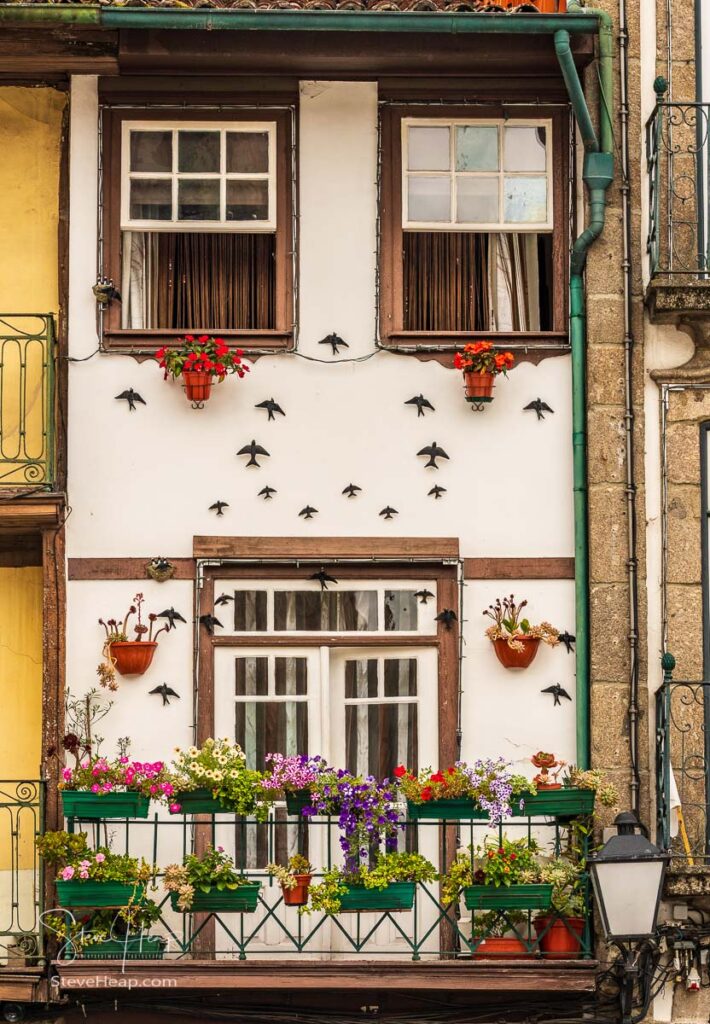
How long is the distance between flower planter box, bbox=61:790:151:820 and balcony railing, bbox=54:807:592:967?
13 cm

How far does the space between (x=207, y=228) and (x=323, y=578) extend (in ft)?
7.76

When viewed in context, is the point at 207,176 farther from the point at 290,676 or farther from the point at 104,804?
the point at 104,804

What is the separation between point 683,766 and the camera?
606 inches

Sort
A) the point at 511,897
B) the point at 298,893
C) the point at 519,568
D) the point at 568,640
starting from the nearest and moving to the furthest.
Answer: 1. the point at 511,897
2. the point at 298,893
3. the point at 568,640
4. the point at 519,568

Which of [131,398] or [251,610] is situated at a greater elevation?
[131,398]

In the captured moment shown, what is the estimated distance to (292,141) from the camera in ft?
53.0

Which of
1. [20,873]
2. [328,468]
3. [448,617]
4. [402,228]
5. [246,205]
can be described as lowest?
[20,873]

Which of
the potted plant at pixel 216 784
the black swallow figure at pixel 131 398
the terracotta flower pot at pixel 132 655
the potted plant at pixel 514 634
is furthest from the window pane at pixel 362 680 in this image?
the black swallow figure at pixel 131 398

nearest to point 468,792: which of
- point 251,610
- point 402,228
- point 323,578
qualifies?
point 323,578

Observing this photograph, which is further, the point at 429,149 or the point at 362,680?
the point at 429,149

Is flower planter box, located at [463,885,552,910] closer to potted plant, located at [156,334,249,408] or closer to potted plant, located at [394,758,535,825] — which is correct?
potted plant, located at [394,758,535,825]

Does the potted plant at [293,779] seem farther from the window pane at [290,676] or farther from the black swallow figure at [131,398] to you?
the black swallow figure at [131,398]

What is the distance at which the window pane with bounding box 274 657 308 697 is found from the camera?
1576cm

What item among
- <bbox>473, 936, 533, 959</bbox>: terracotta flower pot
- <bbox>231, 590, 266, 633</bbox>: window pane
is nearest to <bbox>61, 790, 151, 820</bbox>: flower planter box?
<bbox>231, 590, 266, 633</bbox>: window pane
